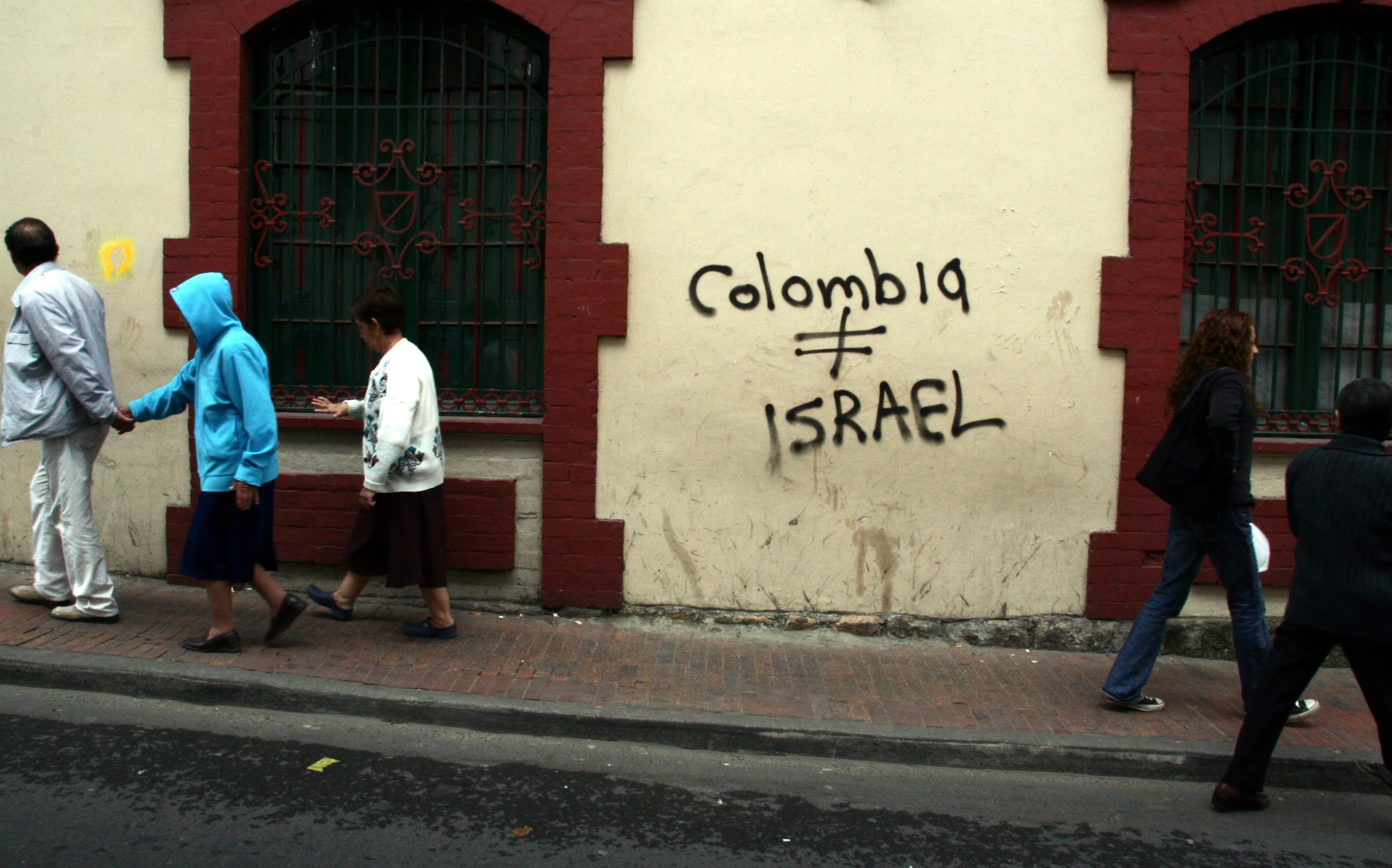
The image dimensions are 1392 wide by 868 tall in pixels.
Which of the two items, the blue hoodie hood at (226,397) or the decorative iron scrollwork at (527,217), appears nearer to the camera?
the blue hoodie hood at (226,397)

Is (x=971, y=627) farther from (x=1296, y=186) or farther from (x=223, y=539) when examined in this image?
(x=223, y=539)

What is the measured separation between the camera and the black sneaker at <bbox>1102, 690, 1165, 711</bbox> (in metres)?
5.22

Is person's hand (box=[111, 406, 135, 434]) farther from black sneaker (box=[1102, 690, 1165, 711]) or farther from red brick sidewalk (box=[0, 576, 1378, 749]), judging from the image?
black sneaker (box=[1102, 690, 1165, 711])

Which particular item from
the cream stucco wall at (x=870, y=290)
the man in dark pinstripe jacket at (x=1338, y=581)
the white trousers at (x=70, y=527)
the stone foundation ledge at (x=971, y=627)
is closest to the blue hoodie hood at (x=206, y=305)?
the white trousers at (x=70, y=527)

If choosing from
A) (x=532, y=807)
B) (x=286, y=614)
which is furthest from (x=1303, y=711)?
(x=286, y=614)

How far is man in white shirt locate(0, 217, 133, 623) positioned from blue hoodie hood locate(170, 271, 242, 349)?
0.76 metres

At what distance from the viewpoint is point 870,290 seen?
620 centimetres

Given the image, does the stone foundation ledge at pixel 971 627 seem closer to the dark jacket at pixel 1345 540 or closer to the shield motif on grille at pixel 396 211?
the dark jacket at pixel 1345 540

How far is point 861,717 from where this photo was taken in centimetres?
503

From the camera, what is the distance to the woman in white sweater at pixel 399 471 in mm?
5492

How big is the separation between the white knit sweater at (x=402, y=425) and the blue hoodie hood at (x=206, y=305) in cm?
71

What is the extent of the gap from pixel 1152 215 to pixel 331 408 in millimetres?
4347

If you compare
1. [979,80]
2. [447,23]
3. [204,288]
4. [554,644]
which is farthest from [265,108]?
[979,80]

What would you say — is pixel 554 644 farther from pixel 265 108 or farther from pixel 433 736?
pixel 265 108
